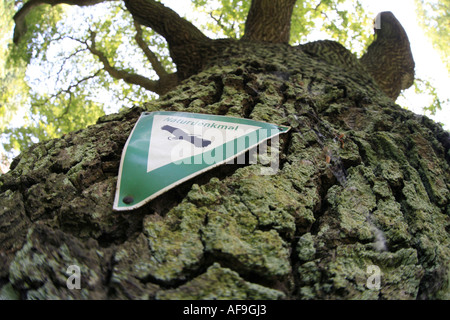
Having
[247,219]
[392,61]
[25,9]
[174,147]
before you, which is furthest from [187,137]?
[25,9]

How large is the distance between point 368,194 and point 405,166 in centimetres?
39

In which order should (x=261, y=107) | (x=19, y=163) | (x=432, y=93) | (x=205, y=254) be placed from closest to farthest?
1. (x=205, y=254)
2. (x=19, y=163)
3. (x=261, y=107)
4. (x=432, y=93)

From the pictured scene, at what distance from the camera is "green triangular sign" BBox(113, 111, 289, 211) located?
115 cm

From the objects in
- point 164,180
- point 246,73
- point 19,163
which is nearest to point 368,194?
point 164,180

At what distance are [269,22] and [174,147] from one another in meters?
3.05

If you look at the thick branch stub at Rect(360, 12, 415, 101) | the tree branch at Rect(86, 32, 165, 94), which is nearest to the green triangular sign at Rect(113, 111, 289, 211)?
the thick branch stub at Rect(360, 12, 415, 101)

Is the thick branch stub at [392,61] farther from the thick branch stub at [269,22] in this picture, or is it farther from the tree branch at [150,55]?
the tree branch at [150,55]

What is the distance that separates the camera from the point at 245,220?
108cm

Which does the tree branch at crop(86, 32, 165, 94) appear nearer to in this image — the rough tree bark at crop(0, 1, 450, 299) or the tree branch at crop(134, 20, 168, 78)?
the tree branch at crop(134, 20, 168, 78)

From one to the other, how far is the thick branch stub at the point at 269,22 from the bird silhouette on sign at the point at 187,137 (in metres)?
2.50

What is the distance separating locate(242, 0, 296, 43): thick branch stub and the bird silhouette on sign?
2499 millimetres

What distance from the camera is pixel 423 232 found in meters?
1.23

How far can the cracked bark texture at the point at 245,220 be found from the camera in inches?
35.9
